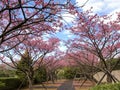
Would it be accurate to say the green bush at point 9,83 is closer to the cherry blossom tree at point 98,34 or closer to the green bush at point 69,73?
the cherry blossom tree at point 98,34

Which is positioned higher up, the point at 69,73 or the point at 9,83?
the point at 9,83

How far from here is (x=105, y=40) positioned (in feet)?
58.3

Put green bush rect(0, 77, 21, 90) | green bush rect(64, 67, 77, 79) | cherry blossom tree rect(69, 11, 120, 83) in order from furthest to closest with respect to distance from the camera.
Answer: green bush rect(64, 67, 77, 79) < green bush rect(0, 77, 21, 90) < cherry blossom tree rect(69, 11, 120, 83)

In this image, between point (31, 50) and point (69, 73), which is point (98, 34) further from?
point (69, 73)

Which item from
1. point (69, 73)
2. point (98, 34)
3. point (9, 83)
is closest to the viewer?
point (98, 34)

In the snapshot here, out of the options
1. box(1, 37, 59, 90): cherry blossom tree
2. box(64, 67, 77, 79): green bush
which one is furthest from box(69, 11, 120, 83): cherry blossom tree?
box(64, 67, 77, 79): green bush

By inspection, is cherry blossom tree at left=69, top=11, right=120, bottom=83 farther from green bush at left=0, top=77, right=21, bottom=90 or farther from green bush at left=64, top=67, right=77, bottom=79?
green bush at left=64, top=67, right=77, bottom=79

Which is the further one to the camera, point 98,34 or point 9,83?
point 9,83

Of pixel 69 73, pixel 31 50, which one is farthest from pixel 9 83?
pixel 69 73

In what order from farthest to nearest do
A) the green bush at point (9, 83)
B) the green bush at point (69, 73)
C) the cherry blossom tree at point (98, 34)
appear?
the green bush at point (69, 73), the green bush at point (9, 83), the cherry blossom tree at point (98, 34)

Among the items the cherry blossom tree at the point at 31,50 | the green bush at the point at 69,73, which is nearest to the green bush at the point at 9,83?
Answer: the cherry blossom tree at the point at 31,50

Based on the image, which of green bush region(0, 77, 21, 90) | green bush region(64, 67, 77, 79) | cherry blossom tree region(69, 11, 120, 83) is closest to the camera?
cherry blossom tree region(69, 11, 120, 83)

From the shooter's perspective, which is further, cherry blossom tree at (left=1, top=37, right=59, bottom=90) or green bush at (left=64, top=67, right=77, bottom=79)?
green bush at (left=64, top=67, right=77, bottom=79)

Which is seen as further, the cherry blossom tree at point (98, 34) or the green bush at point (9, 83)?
the green bush at point (9, 83)
